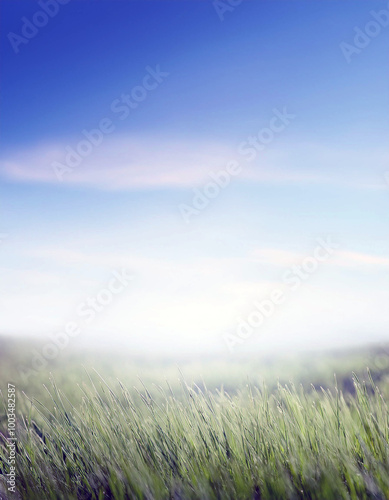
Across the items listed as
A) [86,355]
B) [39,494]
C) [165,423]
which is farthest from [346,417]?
[86,355]

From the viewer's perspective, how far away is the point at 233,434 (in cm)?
305

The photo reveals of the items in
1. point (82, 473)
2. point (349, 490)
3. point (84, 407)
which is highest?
point (84, 407)

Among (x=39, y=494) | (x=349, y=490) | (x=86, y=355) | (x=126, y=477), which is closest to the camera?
(x=349, y=490)

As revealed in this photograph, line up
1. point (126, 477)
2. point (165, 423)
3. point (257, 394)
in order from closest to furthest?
point (126, 477) → point (165, 423) → point (257, 394)

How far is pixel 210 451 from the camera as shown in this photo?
Result: 3.00m

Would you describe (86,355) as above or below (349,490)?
above

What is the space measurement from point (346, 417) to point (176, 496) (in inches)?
55.4

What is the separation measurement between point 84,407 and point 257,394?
4.32 ft

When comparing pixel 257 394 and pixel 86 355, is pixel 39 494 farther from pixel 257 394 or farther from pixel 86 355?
pixel 86 355

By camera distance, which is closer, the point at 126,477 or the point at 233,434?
the point at 126,477

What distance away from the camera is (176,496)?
8.66ft

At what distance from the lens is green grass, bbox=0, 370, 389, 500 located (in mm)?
2658

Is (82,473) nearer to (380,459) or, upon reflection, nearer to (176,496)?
(176,496)

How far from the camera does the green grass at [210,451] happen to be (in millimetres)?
2658
